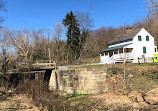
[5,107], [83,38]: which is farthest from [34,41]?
[5,107]

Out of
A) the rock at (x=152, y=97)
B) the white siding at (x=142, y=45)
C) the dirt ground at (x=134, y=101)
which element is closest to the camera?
the dirt ground at (x=134, y=101)

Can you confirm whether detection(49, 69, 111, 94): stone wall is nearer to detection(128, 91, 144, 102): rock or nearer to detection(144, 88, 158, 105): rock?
detection(128, 91, 144, 102): rock

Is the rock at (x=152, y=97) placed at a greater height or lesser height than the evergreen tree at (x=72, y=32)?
lesser

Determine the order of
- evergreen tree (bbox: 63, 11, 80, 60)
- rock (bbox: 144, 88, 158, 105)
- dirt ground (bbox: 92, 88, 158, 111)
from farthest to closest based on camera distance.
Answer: evergreen tree (bbox: 63, 11, 80, 60) < rock (bbox: 144, 88, 158, 105) < dirt ground (bbox: 92, 88, 158, 111)

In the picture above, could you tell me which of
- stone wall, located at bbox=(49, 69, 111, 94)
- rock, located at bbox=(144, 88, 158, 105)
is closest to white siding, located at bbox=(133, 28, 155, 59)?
stone wall, located at bbox=(49, 69, 111, 94)

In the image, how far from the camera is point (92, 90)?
16.7 metres

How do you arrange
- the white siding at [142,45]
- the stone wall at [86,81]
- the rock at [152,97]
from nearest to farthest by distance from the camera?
the rock at [152,97], the stone wall at [86,81], the white siding at [142,45]

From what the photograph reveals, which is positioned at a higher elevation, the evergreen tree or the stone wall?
the evergreen tree

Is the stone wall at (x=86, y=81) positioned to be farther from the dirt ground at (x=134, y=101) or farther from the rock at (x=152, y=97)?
the rock at (x=152, y=97)

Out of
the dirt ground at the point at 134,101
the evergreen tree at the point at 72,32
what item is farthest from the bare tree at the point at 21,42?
the dirt ground at the point at 134,101

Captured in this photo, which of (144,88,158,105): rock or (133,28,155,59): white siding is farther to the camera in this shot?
(133,28,155,59): white siding

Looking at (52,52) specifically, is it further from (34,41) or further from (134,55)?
(134,55)

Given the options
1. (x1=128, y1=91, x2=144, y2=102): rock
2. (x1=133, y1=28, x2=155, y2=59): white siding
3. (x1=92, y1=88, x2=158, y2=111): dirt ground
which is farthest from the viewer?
(x1=133, y1=28, x2=155, y2=59): white siding

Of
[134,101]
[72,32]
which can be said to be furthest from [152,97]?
[72,32]
